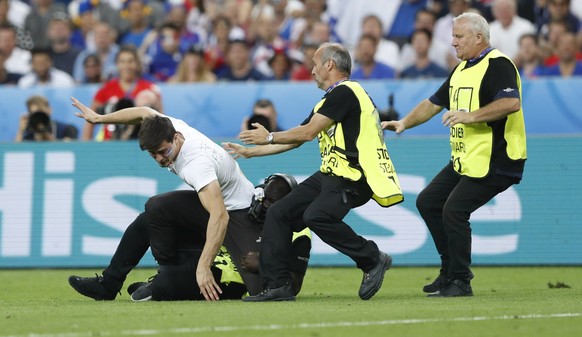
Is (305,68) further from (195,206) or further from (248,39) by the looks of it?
(195,206)

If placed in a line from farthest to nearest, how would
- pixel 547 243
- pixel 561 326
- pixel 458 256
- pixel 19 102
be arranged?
pixel 19 102
pixel 547 243
pixel 458 256
pixel 561 326

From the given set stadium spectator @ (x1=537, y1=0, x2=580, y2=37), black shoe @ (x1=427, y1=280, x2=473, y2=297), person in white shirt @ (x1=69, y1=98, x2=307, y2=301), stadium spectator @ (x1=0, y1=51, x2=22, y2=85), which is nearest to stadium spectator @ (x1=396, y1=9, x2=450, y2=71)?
stadium spectator @ (x1=537, y1=0, x2=580, y2=37)

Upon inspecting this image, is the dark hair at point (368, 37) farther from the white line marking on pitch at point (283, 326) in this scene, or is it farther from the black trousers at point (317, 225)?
the white line marking on pitch at point (283, 326)

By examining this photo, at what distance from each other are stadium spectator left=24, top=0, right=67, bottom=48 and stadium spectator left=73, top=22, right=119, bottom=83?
1.58 metres

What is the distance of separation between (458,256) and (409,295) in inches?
27.7

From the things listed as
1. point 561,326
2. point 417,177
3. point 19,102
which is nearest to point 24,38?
point 19,102

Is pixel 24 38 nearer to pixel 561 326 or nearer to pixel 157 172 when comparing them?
pixel 157 172

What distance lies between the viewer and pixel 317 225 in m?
8.52

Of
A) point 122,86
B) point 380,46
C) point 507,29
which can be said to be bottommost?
point 122,86

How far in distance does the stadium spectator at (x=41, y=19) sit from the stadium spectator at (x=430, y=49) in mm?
5666

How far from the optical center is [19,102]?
1476 cm

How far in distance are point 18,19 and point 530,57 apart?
332 inches

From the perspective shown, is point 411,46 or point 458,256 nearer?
point 458,256

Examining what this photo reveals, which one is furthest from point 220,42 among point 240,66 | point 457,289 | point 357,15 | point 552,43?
point 457,289
